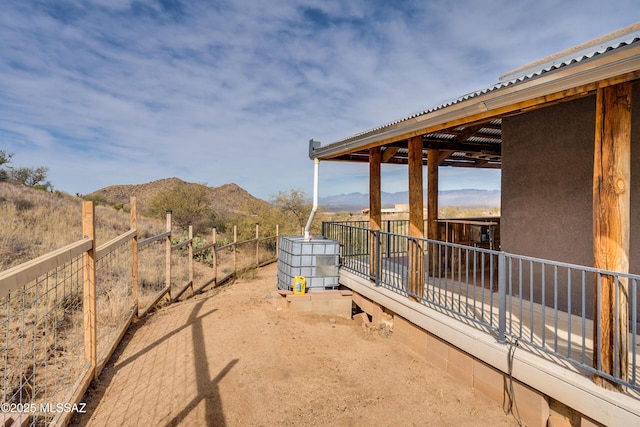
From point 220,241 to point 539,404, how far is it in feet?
45.0

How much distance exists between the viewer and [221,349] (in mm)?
4379

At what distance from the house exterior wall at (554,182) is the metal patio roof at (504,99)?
27.3 inches

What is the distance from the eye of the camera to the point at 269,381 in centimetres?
365

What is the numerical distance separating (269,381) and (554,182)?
445cm

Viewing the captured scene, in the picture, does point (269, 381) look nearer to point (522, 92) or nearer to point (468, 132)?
point (522, 92)

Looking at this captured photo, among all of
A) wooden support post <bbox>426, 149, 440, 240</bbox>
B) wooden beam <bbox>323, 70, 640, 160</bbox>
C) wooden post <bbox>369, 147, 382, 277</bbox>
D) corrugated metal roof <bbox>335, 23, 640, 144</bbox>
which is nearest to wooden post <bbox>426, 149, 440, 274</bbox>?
wooden support post <bbox>426, 149, 440, 240</bbox>

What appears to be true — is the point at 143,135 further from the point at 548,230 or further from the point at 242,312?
the point at 548,230

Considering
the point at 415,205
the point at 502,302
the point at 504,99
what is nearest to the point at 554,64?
the point at 504,99

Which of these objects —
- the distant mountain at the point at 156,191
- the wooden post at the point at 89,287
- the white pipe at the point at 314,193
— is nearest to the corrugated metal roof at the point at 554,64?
the white pipe at the point at 314,193

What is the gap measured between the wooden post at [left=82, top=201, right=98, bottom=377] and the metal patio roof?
3.80 metres

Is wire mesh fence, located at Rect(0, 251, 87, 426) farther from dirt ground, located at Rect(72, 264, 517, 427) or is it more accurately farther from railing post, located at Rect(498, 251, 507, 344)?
railing post, located at Rect(498, 251, 507, 344)

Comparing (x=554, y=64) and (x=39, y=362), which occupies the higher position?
(x=554, y=64)

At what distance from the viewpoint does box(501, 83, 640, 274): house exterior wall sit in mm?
4082

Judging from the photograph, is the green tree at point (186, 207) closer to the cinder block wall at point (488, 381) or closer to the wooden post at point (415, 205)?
the wooden post at point (415, 205)
